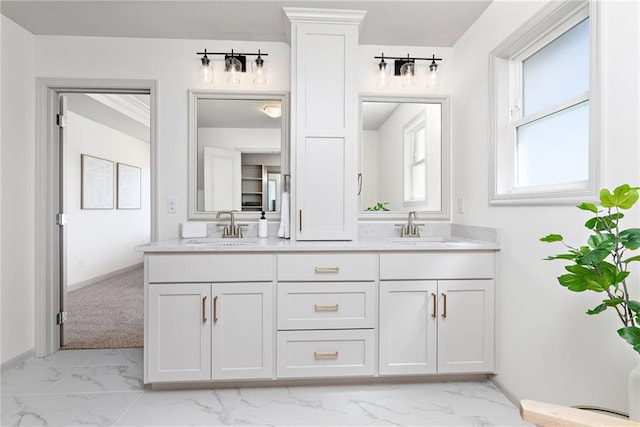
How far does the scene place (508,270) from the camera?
1993mm

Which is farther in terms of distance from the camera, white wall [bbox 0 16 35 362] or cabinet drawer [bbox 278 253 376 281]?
white wall [bbox 0 16 35 362]

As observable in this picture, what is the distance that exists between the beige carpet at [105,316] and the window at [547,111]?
304 centimetres

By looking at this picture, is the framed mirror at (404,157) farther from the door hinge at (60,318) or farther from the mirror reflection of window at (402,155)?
the door hinge at (60,318)

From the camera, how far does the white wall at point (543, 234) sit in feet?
4.22

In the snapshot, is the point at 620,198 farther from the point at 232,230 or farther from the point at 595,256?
the point at 232,230

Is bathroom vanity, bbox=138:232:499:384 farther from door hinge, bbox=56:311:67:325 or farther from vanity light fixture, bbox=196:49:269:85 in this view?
vanity light fixture, bbox=196:49:269:85

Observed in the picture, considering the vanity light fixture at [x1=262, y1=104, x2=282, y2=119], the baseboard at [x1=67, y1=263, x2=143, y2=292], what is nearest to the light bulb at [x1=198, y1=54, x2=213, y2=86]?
the vanity light fixture at [x1=262, y1=104, x2=282, y2=119]

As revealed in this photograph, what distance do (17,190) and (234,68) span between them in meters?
1.77

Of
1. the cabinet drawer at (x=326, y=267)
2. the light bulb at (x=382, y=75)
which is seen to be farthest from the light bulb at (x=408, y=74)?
the cabinet drawer at (x=326, y=267)

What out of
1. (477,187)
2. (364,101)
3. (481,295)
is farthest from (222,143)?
(481,295)

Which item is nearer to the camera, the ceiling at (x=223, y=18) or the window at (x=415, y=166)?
the ceiling at (x=223, y=18)

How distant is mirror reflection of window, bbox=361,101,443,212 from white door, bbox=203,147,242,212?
0.99 m

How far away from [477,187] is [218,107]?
6.55 feet

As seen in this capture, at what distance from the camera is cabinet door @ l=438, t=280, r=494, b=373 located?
6.79ft
